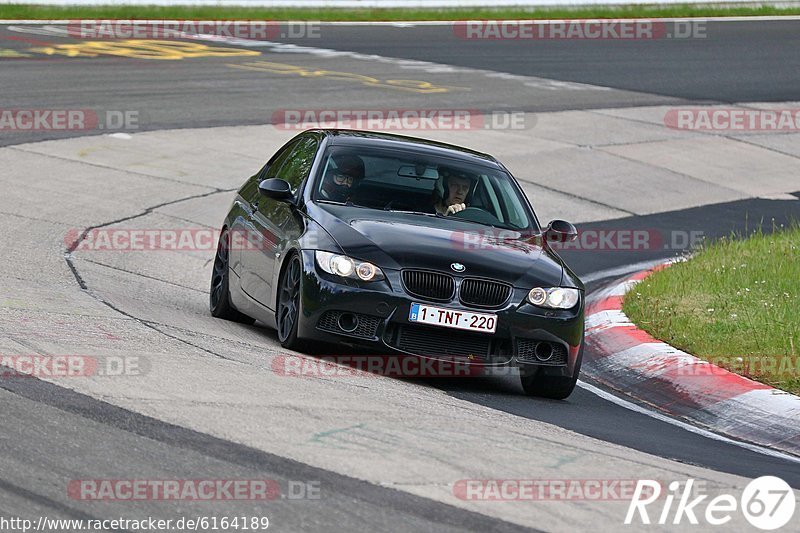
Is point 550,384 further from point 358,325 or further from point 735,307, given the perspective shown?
point 735,307

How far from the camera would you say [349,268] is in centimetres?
855

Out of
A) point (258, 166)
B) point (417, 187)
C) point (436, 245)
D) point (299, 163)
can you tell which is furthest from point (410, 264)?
point (258, 166)

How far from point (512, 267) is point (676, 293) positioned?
2943mm

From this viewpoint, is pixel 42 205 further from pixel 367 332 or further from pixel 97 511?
pixel 97 511

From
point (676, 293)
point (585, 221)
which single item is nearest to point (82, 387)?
point (676, 293)

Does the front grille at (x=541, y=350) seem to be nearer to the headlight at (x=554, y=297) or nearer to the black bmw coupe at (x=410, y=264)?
the black bmw coupe at (x=410, y=264)

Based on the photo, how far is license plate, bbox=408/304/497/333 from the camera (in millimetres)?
8438

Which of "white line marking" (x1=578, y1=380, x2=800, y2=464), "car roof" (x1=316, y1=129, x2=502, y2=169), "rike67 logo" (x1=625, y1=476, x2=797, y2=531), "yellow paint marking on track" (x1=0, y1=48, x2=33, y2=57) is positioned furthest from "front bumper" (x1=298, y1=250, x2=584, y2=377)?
"yellow paint marking on track" (x1=0, y1=48, x2=33, y2=57)

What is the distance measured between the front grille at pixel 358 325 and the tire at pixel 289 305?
213mm

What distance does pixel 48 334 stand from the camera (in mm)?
7977

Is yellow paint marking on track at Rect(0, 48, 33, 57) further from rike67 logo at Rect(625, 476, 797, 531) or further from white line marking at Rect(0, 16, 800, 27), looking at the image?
rike67 logo at Rect(625, 476, 797, 531)

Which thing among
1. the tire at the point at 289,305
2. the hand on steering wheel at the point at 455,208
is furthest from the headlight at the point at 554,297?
the tire at the point at 289,305

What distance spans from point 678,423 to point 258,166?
995 centimetres

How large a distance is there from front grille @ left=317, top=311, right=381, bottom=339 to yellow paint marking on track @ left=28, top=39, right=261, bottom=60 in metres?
16.7
